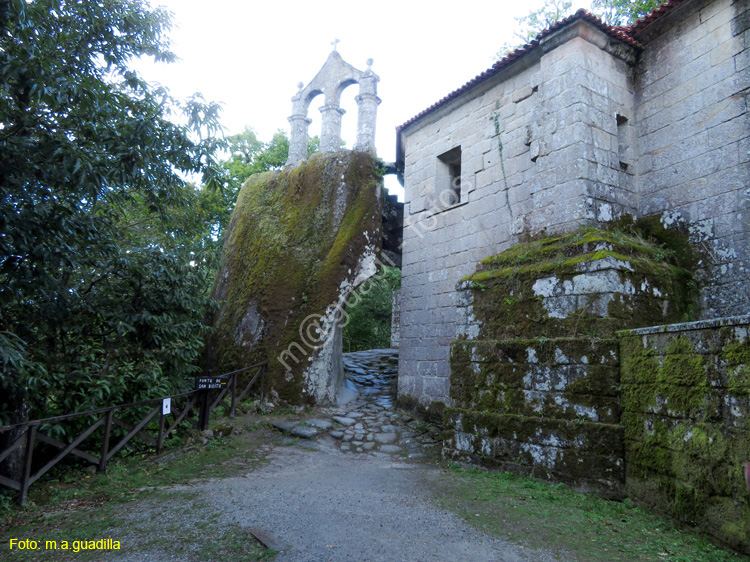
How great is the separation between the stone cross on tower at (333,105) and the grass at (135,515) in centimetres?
661

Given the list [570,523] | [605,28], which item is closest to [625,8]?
[605,28]

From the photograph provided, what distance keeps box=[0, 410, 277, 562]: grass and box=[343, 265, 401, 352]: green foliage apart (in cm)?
1425

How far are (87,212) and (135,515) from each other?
10.7 ft

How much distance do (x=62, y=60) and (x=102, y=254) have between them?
1896mm

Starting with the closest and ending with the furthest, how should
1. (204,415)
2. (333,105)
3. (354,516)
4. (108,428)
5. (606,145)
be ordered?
1. (354,516)
2. (108,428)
3. (606,145)
4. (204,415)
5. (333,105)

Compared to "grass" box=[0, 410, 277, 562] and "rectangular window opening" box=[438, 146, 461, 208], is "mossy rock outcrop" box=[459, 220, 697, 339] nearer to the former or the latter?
"rectangular window opening" box=[438, 146, 461, 208]

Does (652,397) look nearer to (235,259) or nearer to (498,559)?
(498,559)

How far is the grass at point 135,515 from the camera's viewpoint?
2.94 meters

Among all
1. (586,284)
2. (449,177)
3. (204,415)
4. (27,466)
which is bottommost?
(27,466)

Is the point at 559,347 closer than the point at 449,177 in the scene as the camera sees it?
Yes

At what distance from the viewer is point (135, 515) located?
3.61 metres

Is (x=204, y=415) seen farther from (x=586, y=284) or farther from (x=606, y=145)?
(x=606, y=145)

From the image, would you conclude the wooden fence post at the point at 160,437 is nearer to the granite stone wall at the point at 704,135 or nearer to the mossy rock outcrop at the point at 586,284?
the mossy rock outcrop at the point at 586,284

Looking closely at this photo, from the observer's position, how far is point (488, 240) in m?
6.73
